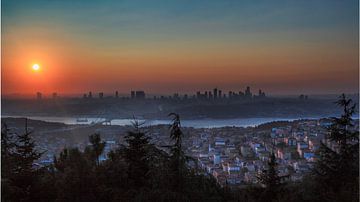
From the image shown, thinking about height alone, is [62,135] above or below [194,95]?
below

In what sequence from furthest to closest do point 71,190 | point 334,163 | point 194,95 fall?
1. point 194,95
2. point 334,163
3. point 71,190

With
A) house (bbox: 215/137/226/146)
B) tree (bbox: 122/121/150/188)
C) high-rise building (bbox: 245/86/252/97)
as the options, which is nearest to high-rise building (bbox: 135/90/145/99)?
house (bbox: 215/137/226/146)

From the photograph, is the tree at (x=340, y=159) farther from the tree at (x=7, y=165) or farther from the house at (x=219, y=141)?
the house at (x=219, y=141)

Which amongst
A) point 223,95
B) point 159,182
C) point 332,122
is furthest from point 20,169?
point 223,95

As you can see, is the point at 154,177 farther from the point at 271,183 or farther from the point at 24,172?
the point at 271,183

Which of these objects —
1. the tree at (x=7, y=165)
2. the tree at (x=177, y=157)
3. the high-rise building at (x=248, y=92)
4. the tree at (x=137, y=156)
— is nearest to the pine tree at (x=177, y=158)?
the tree at (x=177, y=157)

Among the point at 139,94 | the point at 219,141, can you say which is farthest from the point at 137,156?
the point at 219,141

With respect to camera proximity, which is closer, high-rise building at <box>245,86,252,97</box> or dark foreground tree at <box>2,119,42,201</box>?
dark foreground tree at <box>2,119,42,201</box>

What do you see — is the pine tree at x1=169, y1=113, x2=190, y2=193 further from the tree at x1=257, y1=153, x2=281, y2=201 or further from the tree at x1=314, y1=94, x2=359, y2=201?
the tree at x1=314, y1=94, x2=359, y2=201

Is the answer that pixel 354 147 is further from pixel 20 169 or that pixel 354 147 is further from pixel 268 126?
pixel 268 126
